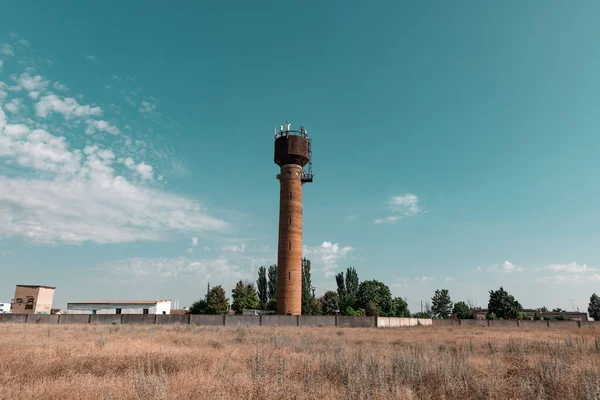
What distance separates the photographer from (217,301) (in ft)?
220

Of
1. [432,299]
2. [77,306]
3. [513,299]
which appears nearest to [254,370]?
[77,306]

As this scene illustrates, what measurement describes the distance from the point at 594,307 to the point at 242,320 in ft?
427

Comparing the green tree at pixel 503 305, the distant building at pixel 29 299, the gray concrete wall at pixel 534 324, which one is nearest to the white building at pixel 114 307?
the distant building at pixel 29 299

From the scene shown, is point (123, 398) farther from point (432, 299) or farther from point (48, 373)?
point (432, 299)

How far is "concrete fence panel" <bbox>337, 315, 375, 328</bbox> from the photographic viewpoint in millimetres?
42281

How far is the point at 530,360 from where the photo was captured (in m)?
13.4

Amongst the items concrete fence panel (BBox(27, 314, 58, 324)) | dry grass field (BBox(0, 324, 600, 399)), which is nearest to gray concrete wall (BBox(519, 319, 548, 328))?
dry grass field (BBox(0, 324, 600, 399))

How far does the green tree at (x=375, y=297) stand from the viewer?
77062 millimetres

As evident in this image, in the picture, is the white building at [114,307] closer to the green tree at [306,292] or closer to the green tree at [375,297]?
the green tree at [306,292]

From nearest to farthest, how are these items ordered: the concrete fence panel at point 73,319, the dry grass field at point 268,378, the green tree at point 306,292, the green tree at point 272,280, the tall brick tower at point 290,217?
the dry grass field at point 268,378
the concrete fence panel at point 73,319
the tall brick tower at point 290,217
the green tree at point 306,292
the green tree at point 272,280

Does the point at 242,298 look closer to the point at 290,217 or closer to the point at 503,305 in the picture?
the point at 290,217

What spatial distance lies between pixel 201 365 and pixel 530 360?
35.3ft

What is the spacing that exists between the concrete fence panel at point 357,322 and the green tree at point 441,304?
69156 millimetres

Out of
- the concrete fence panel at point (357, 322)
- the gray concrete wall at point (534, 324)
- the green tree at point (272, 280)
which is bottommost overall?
the gray concrete wall at point (534, 324)
